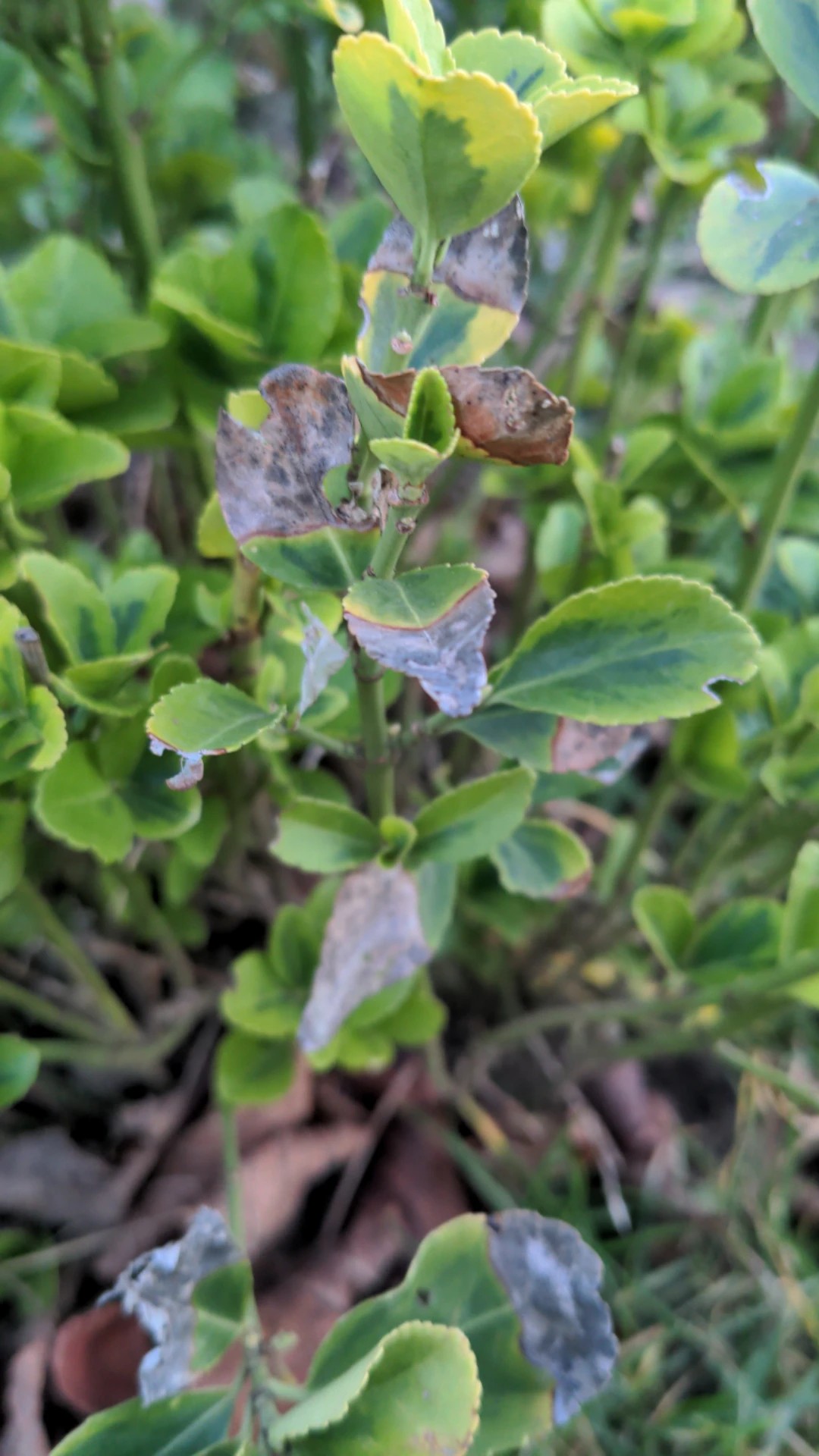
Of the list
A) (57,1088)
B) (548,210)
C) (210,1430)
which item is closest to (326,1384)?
(210,1430)

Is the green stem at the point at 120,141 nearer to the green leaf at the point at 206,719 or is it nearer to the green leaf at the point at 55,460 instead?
the green leaf at the point at 55,460

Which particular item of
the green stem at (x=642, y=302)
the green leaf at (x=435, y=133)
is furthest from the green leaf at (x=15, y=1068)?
the green stem at (x=642, y=302)

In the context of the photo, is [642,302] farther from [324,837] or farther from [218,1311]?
[218,1311]

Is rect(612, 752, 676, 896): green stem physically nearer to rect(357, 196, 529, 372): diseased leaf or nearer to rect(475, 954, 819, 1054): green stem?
rect(475, 954, 819, 1054): green stem

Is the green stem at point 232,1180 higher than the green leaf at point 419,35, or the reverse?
the green leaf at point 419,35

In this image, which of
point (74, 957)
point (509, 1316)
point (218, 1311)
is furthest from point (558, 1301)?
point (74, 957)

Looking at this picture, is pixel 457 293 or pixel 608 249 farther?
pixel 608 249

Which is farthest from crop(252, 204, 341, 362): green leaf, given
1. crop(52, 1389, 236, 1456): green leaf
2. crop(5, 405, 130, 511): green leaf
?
crop(52, 1389, 236, 1456): green leaf
